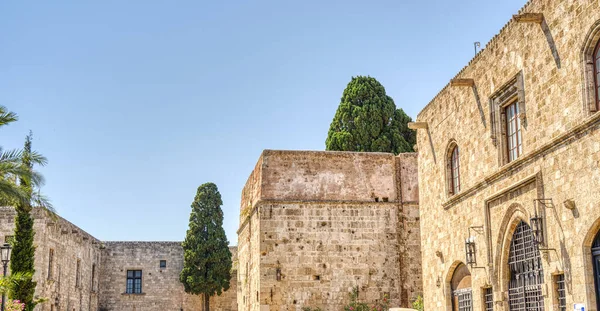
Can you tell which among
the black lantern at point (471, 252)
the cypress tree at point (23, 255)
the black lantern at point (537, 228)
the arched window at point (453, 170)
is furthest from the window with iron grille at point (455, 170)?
the cypress tree at point (23, 255)

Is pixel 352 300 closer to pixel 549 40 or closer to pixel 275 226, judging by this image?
pixel 275 226

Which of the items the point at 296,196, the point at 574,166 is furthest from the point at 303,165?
the point at 574,166

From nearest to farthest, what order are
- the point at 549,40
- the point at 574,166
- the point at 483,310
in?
the point at 574,166, the point at 549,40, the point at 483,310

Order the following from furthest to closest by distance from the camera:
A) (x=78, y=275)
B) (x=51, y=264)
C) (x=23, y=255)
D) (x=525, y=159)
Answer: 1. (x=78, y=275)
2. (x=51, y=264)
3. (x=23, y=255)
4. (x=525, y=159)

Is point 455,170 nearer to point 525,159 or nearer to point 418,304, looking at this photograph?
point 525,159

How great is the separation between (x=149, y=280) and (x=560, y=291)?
93.8 feet

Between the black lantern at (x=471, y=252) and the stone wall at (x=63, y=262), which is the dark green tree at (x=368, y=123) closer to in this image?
the stone wall at (x=63, y=262)

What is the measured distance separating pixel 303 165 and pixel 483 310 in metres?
8.47

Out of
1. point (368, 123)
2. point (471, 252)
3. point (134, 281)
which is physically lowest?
point (471, 252)

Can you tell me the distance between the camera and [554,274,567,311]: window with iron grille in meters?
10.7

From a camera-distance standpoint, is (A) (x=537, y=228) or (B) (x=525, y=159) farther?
(B) (x=525, y=159)

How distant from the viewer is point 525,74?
1178cm

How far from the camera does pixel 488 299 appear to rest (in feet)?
44.3

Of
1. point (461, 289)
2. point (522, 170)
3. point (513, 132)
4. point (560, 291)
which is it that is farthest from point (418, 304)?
point (560, 291)
